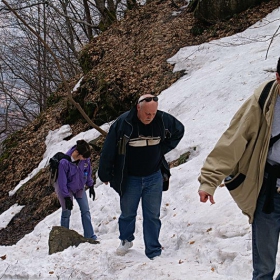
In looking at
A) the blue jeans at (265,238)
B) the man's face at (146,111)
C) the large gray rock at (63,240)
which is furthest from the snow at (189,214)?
the man's face at (146,111)

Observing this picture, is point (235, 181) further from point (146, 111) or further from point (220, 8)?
point (220, 8)

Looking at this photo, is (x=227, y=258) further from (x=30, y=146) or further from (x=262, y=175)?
(x=30, y=146)

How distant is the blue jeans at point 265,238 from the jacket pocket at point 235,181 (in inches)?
6.3

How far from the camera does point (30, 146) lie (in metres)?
13.6

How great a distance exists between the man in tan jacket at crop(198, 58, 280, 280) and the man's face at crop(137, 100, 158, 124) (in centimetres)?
148

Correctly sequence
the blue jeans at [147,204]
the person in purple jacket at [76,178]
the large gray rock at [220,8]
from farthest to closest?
the large gray rock at [220,8]
the person in purple jacket at [76,178]
the blue jeans at [147,204]

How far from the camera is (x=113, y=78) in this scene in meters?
12.6

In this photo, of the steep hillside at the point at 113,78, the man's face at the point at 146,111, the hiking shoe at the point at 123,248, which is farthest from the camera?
the steep hillside at the point at 113,78

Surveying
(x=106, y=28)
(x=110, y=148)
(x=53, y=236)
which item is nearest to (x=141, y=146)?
(x=110, y=148)

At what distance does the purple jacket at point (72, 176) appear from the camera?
6062 mm

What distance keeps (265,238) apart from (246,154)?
585mm

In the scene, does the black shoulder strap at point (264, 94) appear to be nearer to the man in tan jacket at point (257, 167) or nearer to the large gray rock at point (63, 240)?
the man in tan jacket at point (257, 167)

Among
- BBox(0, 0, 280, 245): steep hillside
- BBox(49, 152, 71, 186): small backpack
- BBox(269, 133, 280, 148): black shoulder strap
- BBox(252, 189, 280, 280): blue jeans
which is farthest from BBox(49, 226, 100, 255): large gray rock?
BBox(269, 133, 280, 148): black shoulder strap

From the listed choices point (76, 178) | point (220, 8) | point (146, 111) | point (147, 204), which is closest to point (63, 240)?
point (76, 178)
